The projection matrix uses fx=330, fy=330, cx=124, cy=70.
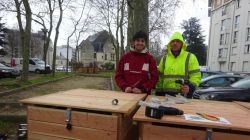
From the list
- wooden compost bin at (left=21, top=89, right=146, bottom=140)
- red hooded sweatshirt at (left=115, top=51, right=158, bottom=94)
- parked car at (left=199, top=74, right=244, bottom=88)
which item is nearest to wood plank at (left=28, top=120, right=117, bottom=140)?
wooden compost bin at (left=21, top=89, right=146, bottom=140)

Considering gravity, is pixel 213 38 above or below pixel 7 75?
above

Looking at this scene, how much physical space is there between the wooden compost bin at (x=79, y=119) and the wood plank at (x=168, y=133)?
275 millimetres

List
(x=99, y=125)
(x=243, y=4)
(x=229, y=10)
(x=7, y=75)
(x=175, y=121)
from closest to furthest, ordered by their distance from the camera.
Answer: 1. (x=175, y=121)
2. (x=99, y=125)
3. (x=7, y=75)
4. (x=243, y=4)
5. (x=229, y=10)

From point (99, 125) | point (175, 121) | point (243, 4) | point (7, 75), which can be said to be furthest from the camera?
point (243, 4)

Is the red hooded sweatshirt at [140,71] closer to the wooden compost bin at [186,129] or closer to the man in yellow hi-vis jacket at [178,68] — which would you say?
the man in yellow hi-vis jacket at [178,68]

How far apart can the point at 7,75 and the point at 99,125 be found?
25477mm

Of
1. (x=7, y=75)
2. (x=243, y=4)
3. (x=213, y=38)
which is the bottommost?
(x=7, y=75)

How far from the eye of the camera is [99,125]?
3.08 meters

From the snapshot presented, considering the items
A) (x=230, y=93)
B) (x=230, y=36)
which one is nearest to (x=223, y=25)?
(x=230, y=36)

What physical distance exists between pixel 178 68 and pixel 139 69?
0.56 metres

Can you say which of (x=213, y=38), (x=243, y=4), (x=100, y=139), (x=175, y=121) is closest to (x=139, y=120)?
(x=175, y=121)

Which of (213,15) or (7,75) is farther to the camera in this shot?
(213,15)

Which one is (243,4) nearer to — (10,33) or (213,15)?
(213,15)

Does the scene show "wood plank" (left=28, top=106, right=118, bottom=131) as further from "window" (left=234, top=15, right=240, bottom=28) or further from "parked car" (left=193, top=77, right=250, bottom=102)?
"window" (left=234, top=15, right=240, bottom=28)
